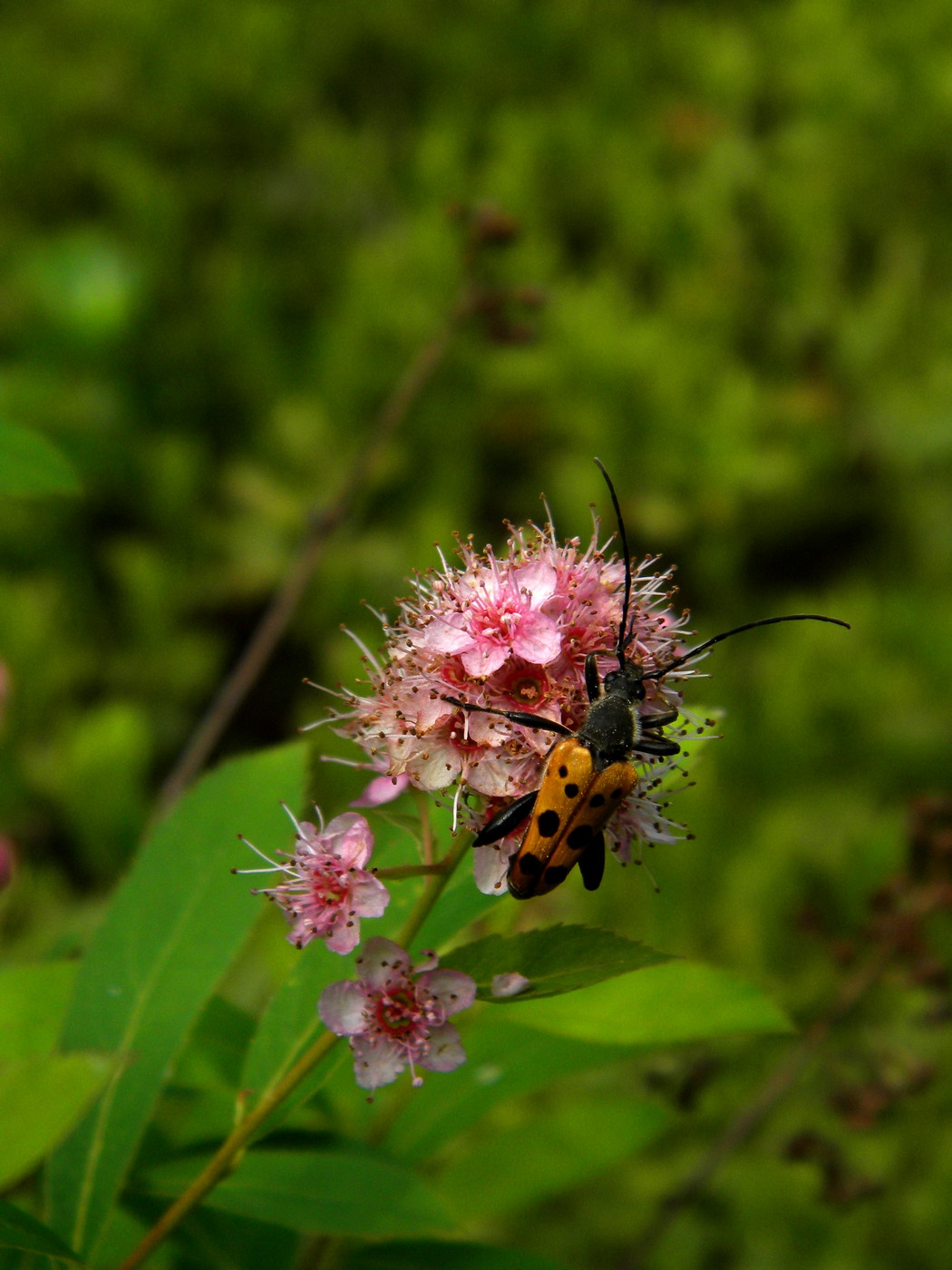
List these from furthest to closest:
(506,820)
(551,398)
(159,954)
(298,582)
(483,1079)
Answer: (551,398), (298,582), (483,1079), (159,954), (506,820)

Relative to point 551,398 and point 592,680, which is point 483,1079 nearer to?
point 592,680

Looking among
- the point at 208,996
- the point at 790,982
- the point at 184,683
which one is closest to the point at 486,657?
the point at 208,996

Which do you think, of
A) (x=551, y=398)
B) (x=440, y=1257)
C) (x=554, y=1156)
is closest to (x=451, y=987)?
(x=440, y=1257)

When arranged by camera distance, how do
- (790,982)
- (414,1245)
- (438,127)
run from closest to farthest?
(414,1245)
(790,982)
(438,127)

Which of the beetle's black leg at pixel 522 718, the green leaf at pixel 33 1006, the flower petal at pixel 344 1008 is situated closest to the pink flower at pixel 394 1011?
the flower petal at pixel 344 1008

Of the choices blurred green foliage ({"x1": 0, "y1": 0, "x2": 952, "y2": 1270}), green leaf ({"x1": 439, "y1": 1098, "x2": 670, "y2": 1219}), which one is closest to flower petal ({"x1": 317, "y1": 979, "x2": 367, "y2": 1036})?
green leaf ({"x1": 439, "y1": 1098, "x2": 670, "y2": 1219})

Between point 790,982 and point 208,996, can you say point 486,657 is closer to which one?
point 208,996
